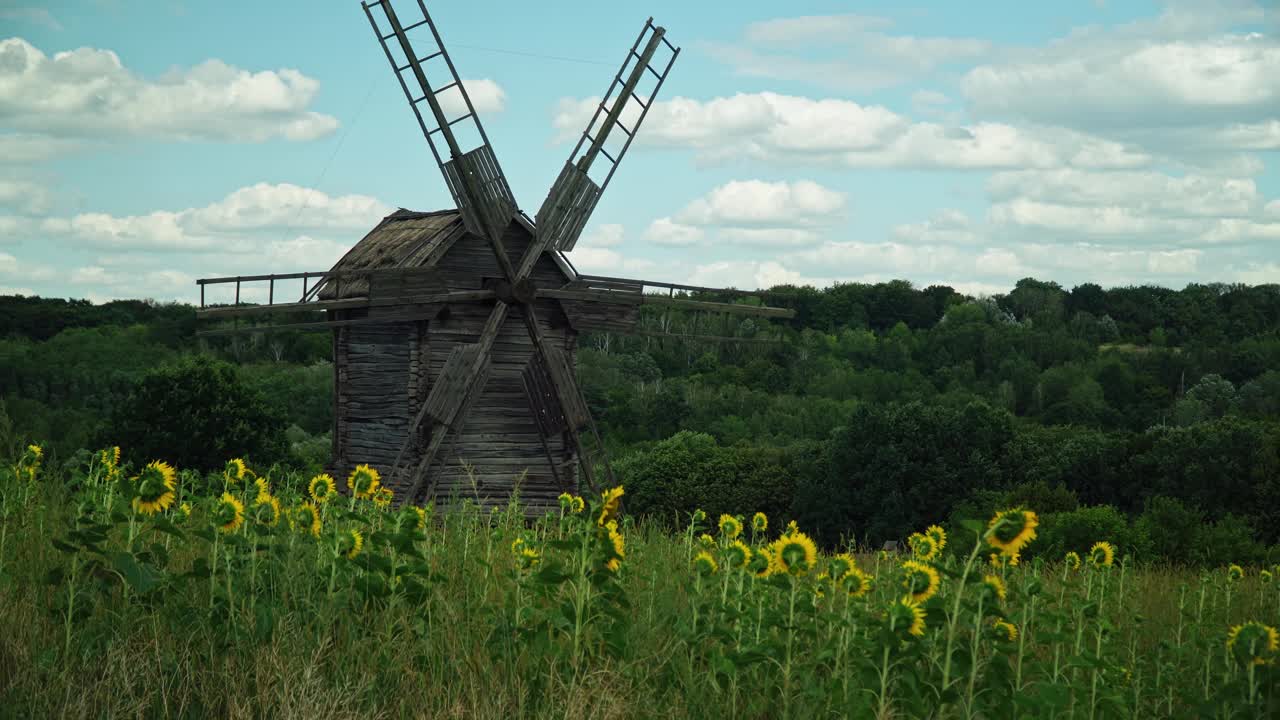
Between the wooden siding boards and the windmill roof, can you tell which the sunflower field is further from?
the windmill roof

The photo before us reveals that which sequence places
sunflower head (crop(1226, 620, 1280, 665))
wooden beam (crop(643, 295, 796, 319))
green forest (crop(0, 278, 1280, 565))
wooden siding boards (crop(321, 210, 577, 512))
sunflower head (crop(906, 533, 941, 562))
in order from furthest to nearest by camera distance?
green forest (crop(0, 278, 1280, 565)) → wooden beam (crop(643, 295, 796, 319)) → wooden siding boards (crop(321, 210, 577, 512)) → sunflower head (crop(906, 533, 941, 562)) → sunflower head (crop(1226, 620, 1280, 665))

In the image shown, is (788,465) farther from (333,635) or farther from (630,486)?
(333,635)

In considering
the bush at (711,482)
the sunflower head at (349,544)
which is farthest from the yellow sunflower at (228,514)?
the bush at (711,482)

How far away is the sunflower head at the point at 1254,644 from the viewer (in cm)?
546

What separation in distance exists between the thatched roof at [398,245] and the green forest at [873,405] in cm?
373

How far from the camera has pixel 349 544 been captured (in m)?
6.04

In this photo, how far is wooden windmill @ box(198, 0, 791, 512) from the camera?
17.5 m

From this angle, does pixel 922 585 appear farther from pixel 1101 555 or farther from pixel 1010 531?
pixel 1101 555

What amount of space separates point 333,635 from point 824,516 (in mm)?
27777

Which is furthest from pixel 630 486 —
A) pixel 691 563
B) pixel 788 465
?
pixel 691 563

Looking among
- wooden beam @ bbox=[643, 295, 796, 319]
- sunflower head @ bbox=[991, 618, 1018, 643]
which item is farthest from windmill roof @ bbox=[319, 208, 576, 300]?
sunflower head @ bbox=[991, 618, 1018, 643]

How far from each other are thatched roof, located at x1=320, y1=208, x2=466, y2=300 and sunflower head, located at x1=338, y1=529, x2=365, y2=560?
12.1 metres

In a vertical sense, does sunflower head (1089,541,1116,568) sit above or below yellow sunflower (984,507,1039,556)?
below

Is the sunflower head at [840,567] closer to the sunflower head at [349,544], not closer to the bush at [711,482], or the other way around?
the sunflower head at [349,544]
